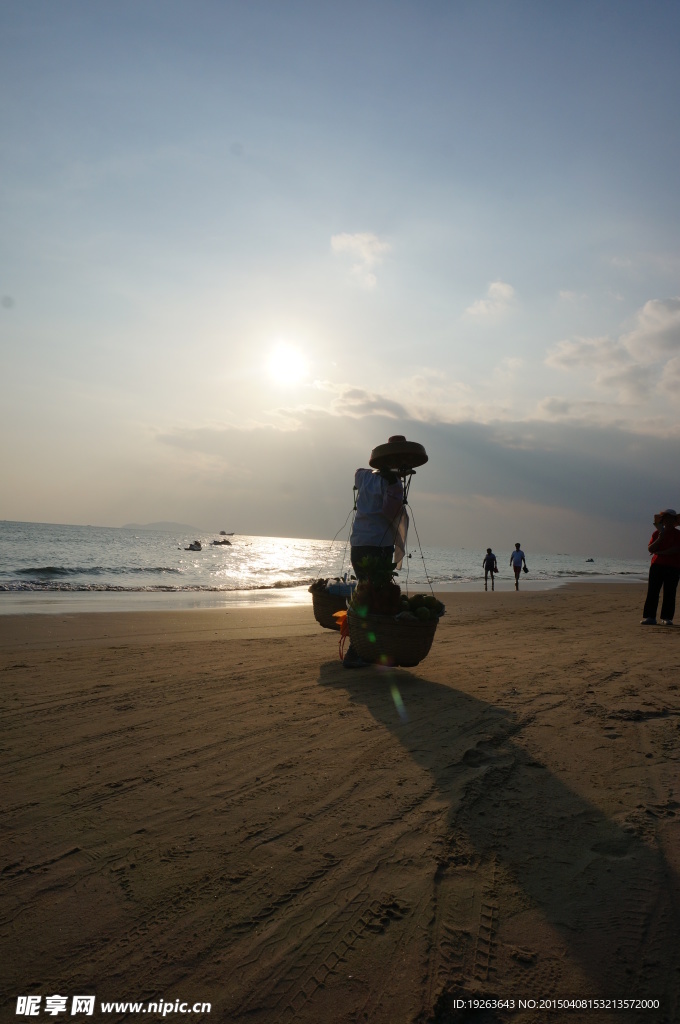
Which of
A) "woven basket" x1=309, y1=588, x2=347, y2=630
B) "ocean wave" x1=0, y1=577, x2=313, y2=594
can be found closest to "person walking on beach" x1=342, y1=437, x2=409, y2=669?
"woven basket" x1=309, y1=588, x2=347, y2=630

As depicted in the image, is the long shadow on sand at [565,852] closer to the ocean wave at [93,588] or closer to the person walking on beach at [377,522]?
the person walking on beach at [377,522]

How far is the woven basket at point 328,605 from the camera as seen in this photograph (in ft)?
26.3

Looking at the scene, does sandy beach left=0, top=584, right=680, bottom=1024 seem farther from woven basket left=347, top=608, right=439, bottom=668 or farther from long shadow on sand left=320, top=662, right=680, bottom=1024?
woven basket left=347, top=608, right=439, bottom=668

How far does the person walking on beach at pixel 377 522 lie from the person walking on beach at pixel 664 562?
6.66 m

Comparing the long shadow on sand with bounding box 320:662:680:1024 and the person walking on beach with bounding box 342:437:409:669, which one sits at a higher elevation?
the person walking on beach with bounding box 342:437:409:669

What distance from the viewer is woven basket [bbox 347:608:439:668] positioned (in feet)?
19.5

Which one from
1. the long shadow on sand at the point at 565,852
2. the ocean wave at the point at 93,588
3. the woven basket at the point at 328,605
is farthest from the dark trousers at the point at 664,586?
the ocean wave at the point at 93,588

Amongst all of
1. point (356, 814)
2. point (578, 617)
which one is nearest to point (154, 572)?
point (578, 617)

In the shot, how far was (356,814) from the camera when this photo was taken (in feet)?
9.98

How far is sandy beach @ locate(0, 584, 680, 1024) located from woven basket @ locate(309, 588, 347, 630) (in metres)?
2.32

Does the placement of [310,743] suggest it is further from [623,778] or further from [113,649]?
[113,649]

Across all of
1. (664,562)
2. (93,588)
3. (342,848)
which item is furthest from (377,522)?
(93,588)

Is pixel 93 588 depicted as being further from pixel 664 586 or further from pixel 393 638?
pixel 393 638

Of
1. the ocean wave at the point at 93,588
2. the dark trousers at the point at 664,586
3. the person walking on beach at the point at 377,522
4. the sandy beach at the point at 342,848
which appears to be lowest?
the ocean wave at the point at 93,588
